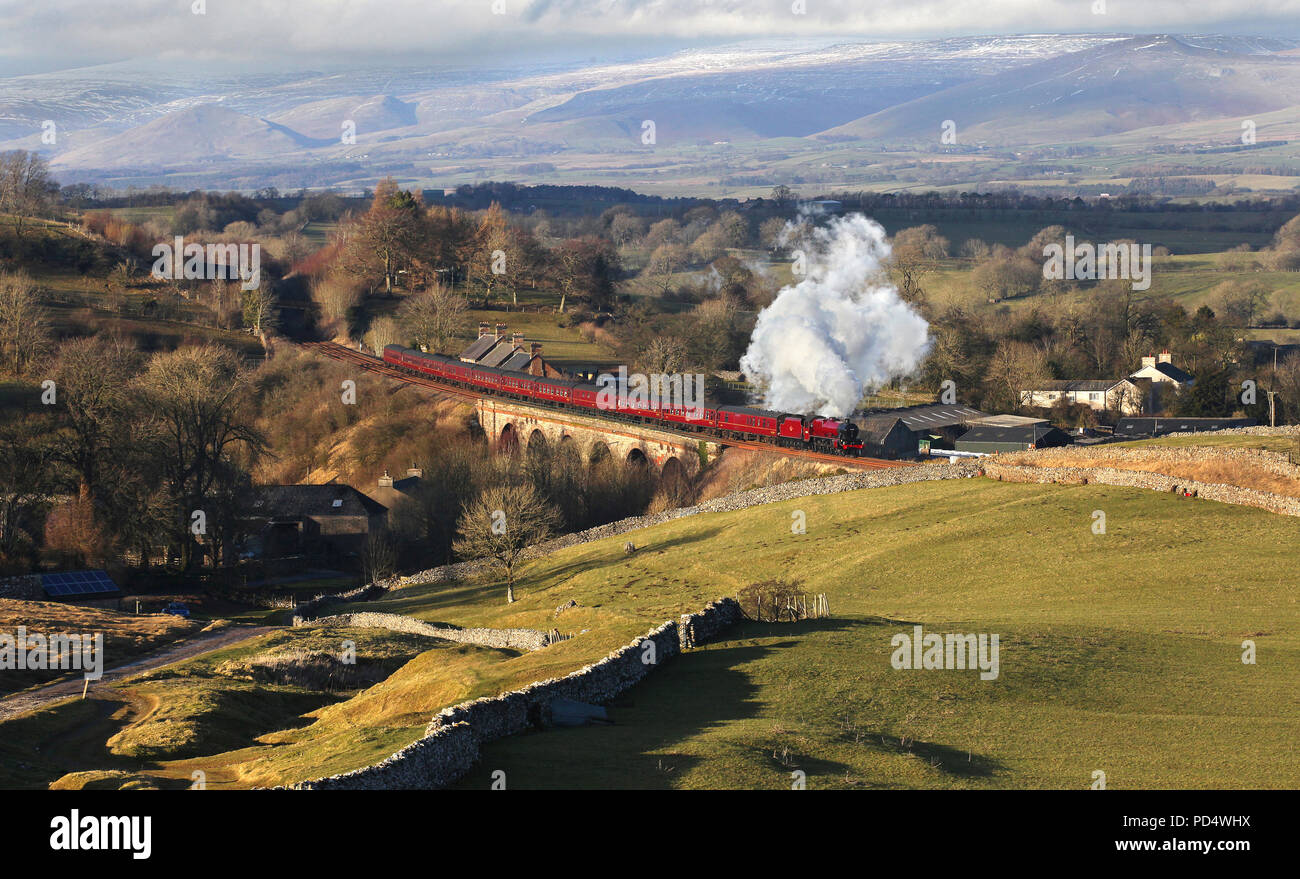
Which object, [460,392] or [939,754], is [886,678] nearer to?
[939,754]

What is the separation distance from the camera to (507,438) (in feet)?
319

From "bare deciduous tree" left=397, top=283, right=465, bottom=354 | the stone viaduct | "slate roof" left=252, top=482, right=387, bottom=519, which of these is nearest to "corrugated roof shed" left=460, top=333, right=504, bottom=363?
"bare deciduous tree" left=397, top=283, right=465, bottom=354

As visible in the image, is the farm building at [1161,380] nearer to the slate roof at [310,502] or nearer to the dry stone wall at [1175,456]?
the dry stone wall at [1175,456]

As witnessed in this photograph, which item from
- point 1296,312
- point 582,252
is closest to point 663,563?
point 582,252

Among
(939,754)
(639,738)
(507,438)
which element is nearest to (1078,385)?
(507,438)

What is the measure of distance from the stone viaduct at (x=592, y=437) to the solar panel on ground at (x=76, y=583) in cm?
3347

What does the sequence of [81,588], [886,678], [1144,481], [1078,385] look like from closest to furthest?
[886,678]
[1144,481]
[81,588]
[1078,385]

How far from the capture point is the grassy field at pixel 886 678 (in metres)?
22.1

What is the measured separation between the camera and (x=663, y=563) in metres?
54.2

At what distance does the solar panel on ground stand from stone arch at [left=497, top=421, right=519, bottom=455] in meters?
37.5

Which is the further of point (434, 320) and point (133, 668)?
point (434, 320)

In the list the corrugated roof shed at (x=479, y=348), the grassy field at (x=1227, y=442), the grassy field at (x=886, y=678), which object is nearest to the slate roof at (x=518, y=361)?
the corrugated roof shed at (x=479, y=348)

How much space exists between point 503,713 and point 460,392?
81972 mm

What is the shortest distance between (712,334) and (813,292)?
33.2ft
